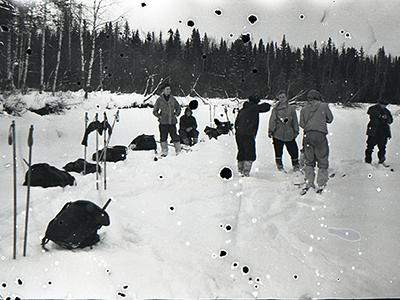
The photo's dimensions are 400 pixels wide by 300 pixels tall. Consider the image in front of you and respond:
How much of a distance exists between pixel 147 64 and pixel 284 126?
34.6 meters

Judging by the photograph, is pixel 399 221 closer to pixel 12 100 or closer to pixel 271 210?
pixel 271 210

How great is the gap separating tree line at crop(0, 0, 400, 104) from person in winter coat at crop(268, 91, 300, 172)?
11.6 metres

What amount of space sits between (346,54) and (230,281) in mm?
24951

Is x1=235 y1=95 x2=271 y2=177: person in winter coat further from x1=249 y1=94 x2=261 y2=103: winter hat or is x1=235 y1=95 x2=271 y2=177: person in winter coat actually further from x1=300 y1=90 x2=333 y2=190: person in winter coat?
x1=300 y1=90 x2=333 y2=190: person in winter coat

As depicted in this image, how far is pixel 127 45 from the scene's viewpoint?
4825 centimetres

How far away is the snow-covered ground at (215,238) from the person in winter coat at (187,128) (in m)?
3.22

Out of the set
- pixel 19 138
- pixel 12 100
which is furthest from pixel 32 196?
pixel 12 100

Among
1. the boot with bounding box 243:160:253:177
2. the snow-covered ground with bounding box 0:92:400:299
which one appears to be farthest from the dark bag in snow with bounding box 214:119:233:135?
the boot with bounding box 243:160:253:177

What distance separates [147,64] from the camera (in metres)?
40.6

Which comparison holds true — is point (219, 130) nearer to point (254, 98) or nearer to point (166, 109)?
point (166, 109)

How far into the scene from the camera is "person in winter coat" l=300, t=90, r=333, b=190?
6312mm

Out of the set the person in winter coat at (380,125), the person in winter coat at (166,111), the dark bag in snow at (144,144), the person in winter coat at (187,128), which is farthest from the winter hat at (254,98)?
the person in winter coat at (187,128)

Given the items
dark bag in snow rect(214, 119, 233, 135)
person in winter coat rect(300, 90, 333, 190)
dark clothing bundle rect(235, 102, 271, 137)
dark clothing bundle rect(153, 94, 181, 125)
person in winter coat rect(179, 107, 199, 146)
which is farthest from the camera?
dark bag in snow rect(214, 119, 233, 135)

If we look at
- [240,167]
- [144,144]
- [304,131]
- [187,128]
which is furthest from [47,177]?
[187,128]
